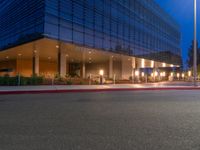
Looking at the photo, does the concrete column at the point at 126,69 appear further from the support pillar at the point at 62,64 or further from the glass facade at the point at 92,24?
the support pillar at the point at 62,64

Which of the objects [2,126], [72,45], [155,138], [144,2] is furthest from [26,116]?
[144,2]

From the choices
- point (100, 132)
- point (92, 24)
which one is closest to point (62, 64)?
point (92, 24)

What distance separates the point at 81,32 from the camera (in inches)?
1236

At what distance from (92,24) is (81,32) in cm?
309

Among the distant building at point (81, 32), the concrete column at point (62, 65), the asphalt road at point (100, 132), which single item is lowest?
the asphalt road at point (100, 132)

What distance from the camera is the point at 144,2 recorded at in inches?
1929

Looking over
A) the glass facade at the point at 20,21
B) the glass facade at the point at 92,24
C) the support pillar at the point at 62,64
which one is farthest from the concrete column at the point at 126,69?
the glass facade at the point at 20,21

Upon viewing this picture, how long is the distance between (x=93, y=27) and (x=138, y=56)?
51.4 ft

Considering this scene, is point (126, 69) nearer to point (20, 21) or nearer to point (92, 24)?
point (92, 24)

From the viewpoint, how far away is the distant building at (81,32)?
27.8 m

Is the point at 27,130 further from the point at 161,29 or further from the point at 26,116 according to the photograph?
the point at 161,29

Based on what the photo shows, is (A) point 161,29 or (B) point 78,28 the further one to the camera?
(A) point 161,29

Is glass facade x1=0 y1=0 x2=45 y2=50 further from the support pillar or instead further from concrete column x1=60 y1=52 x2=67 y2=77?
concrete column x1=60 y1=52 x2=67 y2=77

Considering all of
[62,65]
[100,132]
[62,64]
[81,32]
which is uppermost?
[81,32]
